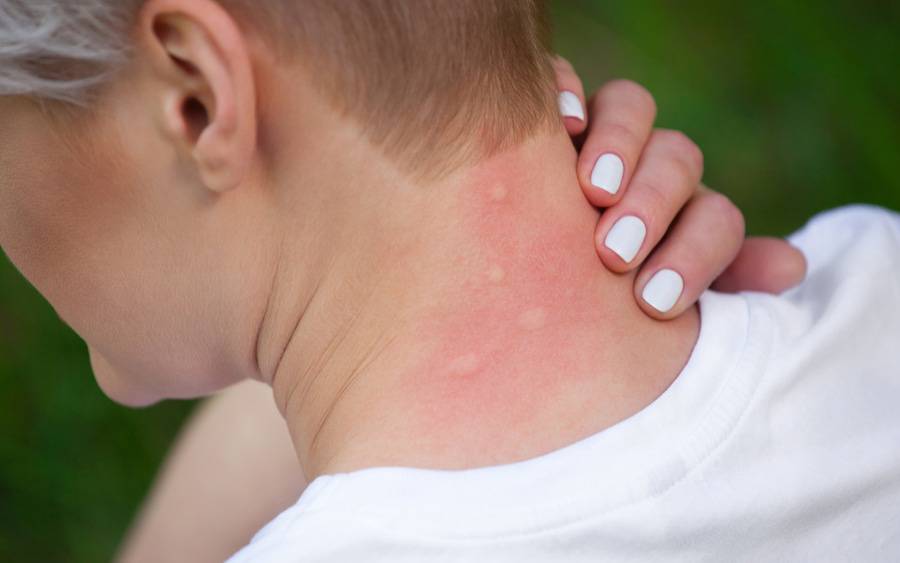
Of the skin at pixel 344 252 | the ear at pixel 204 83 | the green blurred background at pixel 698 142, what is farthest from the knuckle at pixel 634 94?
the green blurred background at pixel 698 142

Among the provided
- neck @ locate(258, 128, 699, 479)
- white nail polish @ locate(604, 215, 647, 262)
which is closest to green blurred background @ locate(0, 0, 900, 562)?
neck @ locate(258, 128, 699, 479)

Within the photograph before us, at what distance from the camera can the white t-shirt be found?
86cm

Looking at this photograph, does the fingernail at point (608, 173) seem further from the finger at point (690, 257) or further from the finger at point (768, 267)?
the finger at point (768, 267)

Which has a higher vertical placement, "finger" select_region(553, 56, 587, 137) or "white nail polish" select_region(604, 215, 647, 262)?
"white nail polish" select_region(604, 215, 647, 262)

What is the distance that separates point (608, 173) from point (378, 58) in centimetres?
28

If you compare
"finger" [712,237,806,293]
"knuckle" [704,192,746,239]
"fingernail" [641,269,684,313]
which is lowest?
"finger" [712,237,806,293]

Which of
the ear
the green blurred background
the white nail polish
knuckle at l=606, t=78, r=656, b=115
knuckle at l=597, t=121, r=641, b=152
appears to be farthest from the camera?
the green blurred background

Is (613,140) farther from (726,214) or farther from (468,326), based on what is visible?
(468,326)

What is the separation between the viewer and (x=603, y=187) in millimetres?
1054

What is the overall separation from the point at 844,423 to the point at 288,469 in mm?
828

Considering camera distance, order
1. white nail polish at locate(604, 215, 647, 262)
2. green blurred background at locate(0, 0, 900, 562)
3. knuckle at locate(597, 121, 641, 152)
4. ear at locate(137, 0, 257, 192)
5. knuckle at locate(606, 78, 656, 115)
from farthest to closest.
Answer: green blurred background at locate(0, 0, 900, 562) → knuckle at locate(606, 78, 656, 115) → knuckle at locate(597, 121, 641, 152) → white nail polish at locate(604, 215, 647, 262) → ear at locate(137, 0, 257, 192)

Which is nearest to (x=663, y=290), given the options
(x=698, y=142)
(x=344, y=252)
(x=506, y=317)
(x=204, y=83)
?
(x=506, y=317)

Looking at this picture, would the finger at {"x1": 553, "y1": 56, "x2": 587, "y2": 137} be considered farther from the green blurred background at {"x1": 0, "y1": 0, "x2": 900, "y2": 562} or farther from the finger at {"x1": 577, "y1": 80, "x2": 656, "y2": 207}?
the green blurred background at {"x1": 0, "y1": 0, "x2": 900, "y2": 562}

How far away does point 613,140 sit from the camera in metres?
1.13
